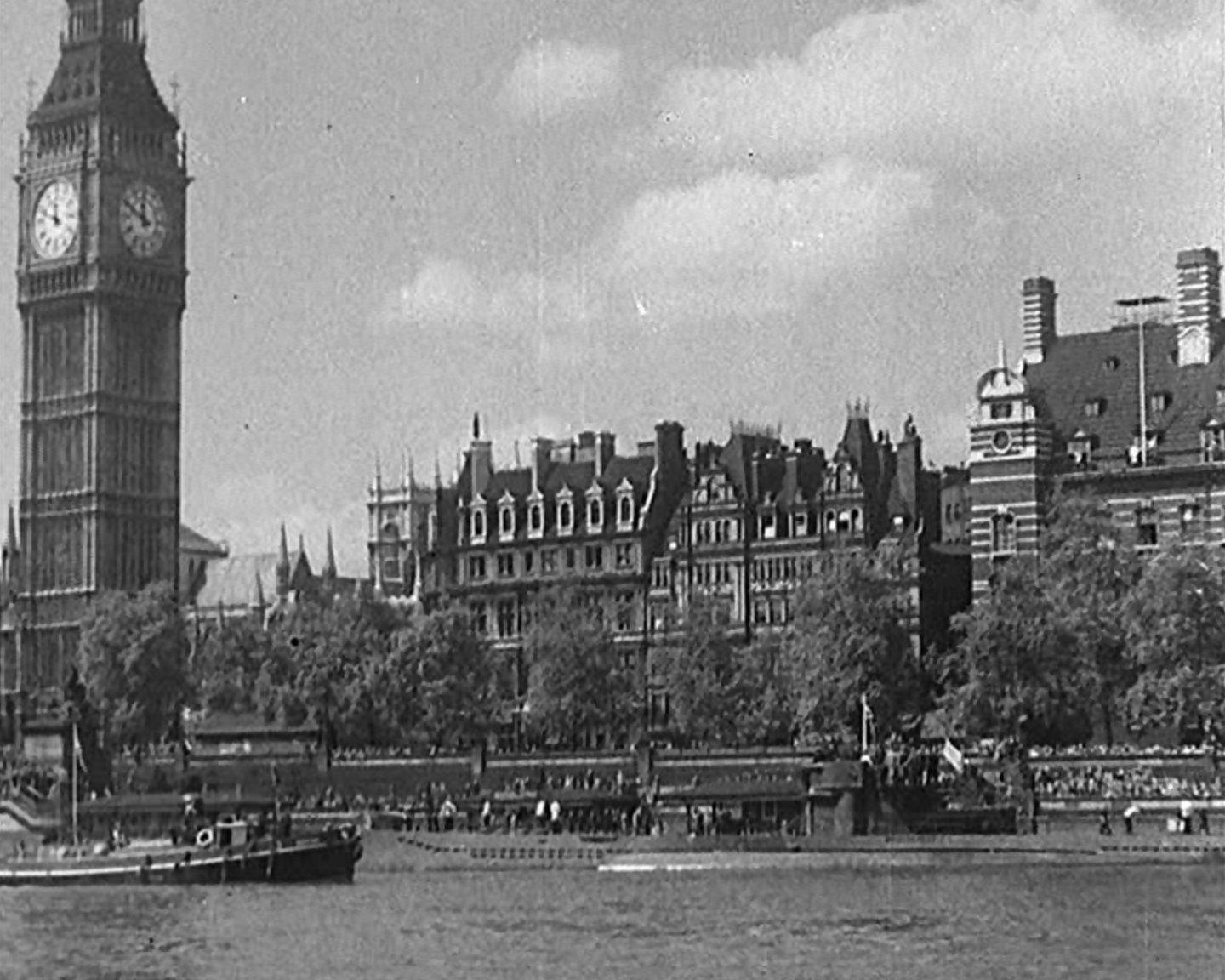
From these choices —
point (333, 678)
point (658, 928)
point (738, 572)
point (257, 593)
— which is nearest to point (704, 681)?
point (738, 572)

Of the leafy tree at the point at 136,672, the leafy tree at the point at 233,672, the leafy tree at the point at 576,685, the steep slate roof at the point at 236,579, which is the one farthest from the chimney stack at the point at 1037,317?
the steep slate roof at the point at 236,579

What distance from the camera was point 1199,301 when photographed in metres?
110

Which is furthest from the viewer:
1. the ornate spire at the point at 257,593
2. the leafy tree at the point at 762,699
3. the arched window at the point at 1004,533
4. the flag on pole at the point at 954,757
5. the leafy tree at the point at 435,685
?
the ornate spire at the point at 257,593

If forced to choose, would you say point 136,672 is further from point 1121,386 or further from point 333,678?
point 1121,386

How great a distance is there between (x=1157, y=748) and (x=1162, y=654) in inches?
108

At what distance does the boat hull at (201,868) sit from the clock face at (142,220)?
247 feet

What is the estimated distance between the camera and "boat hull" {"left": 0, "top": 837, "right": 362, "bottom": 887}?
282 feet

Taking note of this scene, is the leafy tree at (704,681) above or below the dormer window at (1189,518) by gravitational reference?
below

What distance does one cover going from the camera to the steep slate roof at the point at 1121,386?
109625 millimetres

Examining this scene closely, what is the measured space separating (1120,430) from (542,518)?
32386 millimetres

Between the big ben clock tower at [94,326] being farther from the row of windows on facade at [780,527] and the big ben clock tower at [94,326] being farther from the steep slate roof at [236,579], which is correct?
the row of windows on facade at [780,527]

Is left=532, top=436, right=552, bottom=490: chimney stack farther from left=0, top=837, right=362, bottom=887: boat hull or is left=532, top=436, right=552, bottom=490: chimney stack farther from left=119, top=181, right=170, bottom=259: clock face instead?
left=0, top=837, right=362, bottom=887: boat hull

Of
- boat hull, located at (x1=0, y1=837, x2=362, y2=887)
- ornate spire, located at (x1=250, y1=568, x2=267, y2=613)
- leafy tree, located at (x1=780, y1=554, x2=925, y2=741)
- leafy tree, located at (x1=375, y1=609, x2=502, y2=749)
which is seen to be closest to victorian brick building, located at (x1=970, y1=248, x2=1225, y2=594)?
leafy tree, located at (x1=780, y1=554, x2=925, y2=741)

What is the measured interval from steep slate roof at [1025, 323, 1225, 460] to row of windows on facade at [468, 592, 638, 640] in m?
24.3
